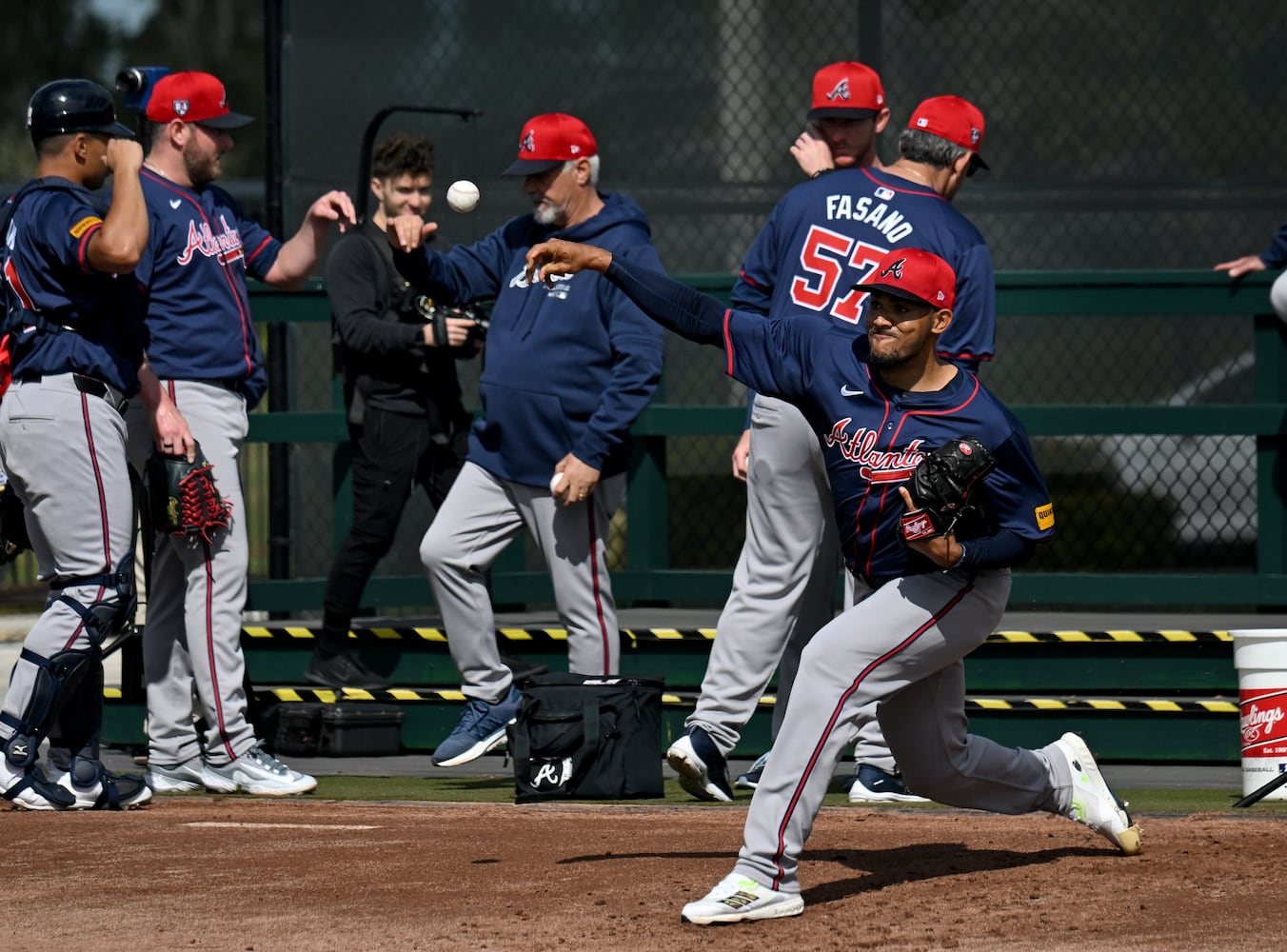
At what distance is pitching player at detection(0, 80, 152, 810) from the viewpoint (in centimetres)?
596

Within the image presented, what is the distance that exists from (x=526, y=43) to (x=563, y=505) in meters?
3.63

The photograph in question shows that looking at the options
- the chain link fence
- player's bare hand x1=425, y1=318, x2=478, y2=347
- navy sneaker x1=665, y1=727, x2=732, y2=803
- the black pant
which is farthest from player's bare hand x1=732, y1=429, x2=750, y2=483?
the chain link fence

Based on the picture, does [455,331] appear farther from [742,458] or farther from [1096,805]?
[1096,805]

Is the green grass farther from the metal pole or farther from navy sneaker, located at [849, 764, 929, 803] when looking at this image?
the metal pole

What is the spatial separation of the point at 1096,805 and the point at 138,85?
3.98 metres

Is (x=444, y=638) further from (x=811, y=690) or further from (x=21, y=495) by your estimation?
(x=811, y=690)

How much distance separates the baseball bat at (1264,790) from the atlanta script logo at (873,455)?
202cm

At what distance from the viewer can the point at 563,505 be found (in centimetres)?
666

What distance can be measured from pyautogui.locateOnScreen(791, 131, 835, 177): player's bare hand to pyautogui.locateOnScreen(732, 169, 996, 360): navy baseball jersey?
53 centimetres

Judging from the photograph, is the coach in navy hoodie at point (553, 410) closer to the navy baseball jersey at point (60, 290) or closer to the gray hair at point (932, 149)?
the gray hair at point (932, 149)

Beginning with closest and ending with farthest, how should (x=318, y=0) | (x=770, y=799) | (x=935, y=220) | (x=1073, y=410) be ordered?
1. (x=770, y=799)
2. (x=935, y=220)
3. (x=1073, y=410)
4. (x=318, y=0)

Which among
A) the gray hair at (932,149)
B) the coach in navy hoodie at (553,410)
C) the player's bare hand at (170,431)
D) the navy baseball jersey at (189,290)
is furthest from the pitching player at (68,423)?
the gray hair at (932,149)

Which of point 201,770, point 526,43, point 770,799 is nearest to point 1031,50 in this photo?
point 526,43

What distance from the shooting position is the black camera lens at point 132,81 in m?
6.89
